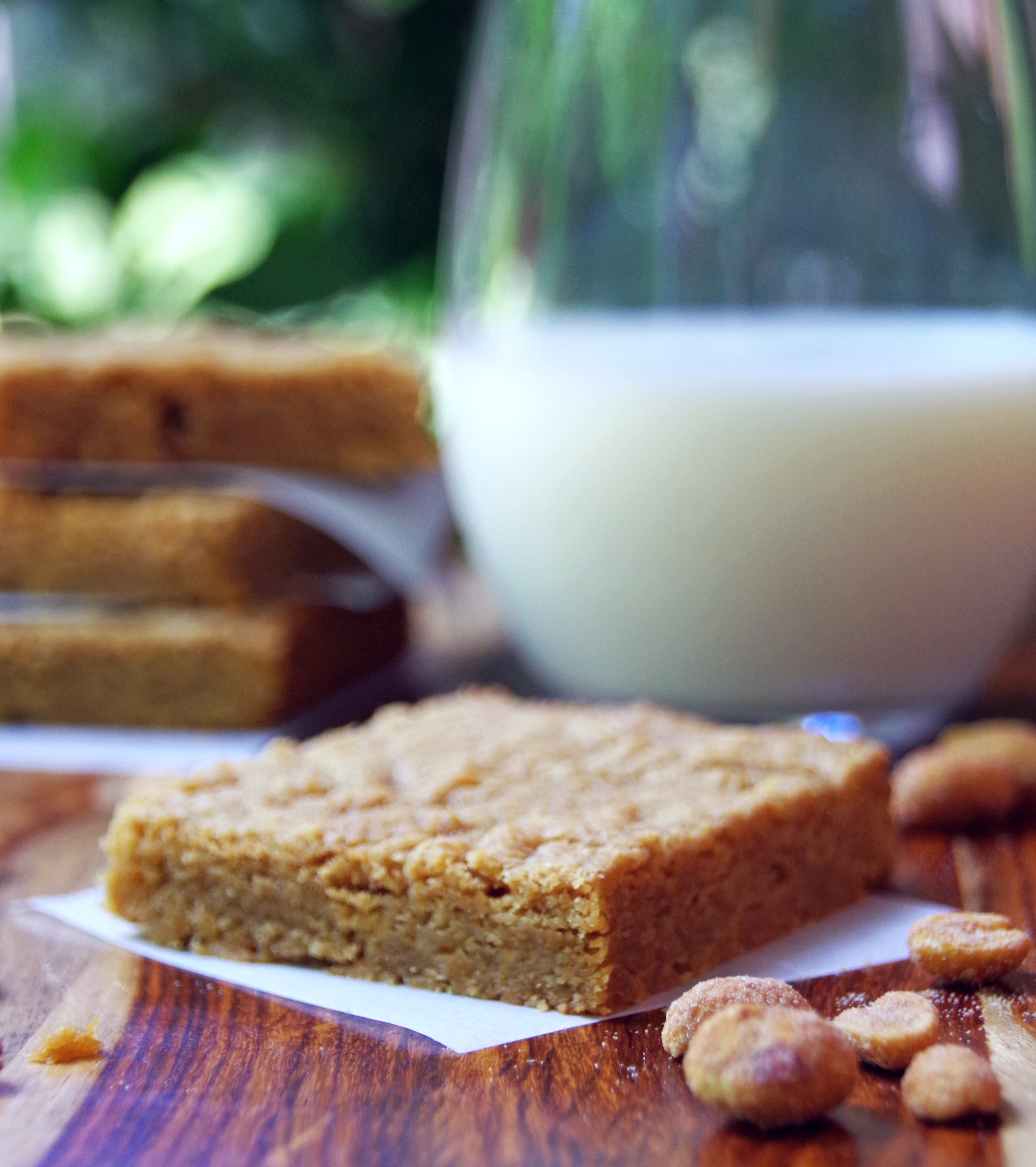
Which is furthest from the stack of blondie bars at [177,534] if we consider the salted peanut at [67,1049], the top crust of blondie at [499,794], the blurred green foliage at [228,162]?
the blurred green foliage at [228,162]

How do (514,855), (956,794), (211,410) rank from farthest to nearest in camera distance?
(211,410), (956,794), (514,855)

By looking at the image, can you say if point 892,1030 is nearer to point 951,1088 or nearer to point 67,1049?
point 951,1088

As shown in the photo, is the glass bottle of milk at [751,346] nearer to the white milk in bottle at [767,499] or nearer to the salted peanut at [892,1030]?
the white milk in bottle at [767,499]

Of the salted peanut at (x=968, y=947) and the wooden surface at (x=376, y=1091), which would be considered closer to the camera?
the wooden surface at (x=376, y=1091)

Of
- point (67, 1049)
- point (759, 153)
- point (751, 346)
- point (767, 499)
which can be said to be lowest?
point (67, 1049)

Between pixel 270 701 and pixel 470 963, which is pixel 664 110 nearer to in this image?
pixel 270 701

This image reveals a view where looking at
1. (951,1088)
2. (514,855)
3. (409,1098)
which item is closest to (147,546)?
(514,855)
